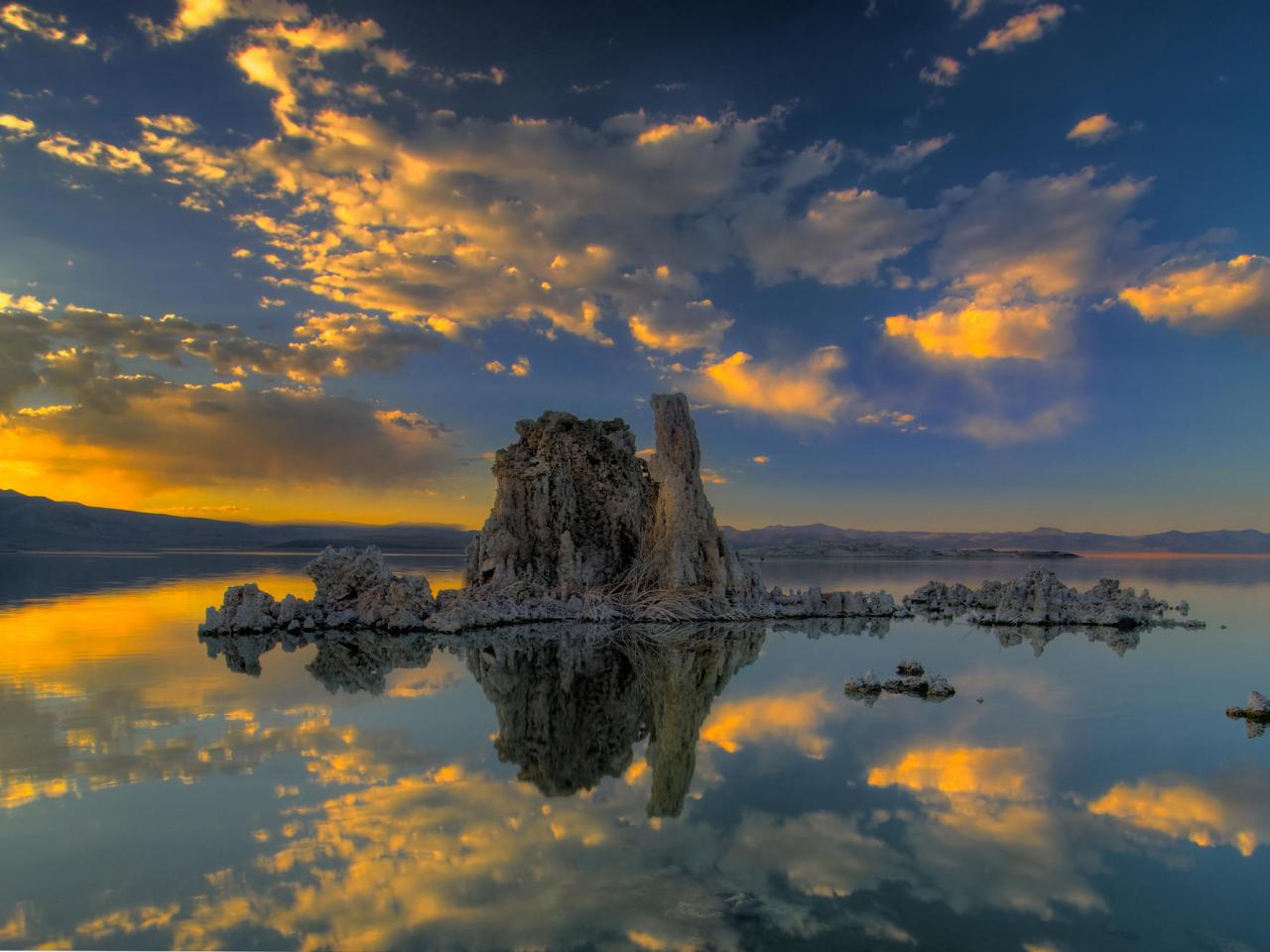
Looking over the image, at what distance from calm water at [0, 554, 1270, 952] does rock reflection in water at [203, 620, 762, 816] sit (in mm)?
88

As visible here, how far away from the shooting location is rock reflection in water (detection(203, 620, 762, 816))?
8133mm

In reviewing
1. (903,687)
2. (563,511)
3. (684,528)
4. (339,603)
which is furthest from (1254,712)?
(339,603)

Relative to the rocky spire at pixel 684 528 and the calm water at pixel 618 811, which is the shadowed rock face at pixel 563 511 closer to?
the rocky spire at pixel 684 528

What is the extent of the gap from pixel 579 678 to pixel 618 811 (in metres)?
6.32

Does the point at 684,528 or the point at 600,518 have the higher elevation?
the point at 600,518

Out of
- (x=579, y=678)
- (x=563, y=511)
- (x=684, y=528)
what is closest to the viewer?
(x=579, y=678)

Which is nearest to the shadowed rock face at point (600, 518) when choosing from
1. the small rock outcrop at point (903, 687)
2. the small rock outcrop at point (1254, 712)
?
the small rock outcrop at point (903, 687)

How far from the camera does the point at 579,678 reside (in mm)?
12914

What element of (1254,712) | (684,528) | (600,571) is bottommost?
(1254,712)

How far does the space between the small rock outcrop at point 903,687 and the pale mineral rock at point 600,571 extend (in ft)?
35.1

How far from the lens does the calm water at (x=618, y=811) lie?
4828 millimetres

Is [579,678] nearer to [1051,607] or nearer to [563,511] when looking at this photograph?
[563,511]

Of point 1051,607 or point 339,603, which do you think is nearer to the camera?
point 339,603

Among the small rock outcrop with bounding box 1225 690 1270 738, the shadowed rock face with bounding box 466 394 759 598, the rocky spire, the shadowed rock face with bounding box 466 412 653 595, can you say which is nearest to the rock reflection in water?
the rocky spire
